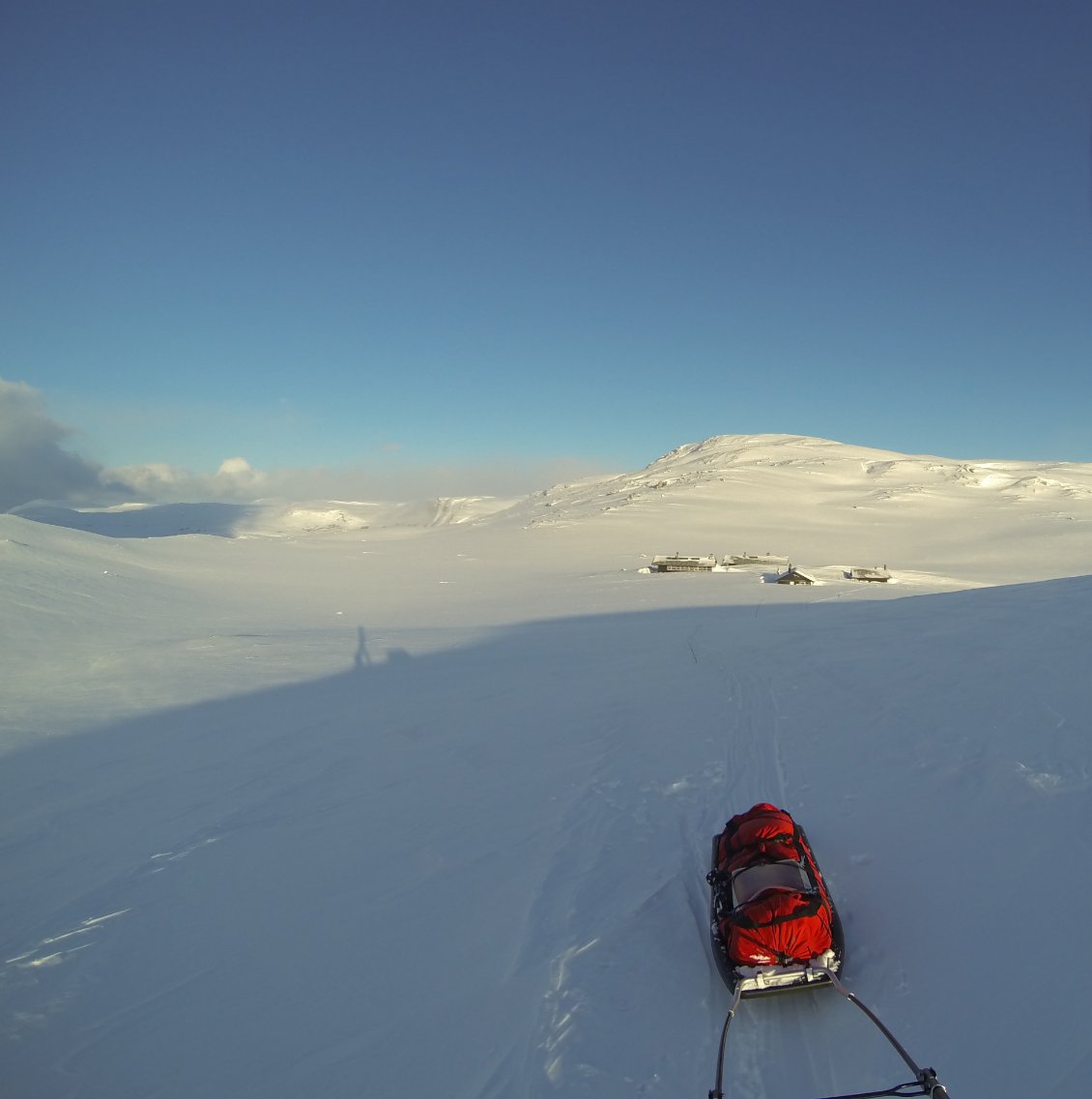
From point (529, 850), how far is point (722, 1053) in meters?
2.83

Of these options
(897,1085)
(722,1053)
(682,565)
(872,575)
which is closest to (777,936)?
(722,1053)

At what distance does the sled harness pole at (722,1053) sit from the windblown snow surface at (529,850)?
0.12 m

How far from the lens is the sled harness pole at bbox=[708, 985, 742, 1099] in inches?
137

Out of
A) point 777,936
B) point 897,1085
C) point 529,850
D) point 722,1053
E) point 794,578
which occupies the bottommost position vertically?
point 897,1085

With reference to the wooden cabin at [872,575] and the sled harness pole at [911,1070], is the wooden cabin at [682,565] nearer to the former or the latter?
the wooden cabin at [872,575]

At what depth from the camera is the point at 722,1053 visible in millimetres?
3838

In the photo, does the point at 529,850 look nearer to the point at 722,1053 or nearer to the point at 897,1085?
the point at 722,1053

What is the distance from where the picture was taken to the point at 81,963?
529cm

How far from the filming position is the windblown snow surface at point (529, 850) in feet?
13.8

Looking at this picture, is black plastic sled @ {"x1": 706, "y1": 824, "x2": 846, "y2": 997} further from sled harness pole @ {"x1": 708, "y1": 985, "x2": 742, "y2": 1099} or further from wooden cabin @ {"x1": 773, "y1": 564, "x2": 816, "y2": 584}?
wooden cabin @ {"x1": 773, "y1": 564, "x2": 816, "y2": 584}

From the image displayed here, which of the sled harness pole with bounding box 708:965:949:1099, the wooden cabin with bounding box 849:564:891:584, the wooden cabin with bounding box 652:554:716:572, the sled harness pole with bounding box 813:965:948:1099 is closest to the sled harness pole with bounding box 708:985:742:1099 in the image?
the sled harness pole with bounding box 708:965:949:1099

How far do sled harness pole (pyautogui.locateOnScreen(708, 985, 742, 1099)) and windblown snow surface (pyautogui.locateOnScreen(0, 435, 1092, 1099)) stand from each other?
0.38 ft

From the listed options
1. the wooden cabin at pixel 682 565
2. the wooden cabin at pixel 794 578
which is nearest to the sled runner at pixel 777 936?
the wooden cabin at pixel 794 578

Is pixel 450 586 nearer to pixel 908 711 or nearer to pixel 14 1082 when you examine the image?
pixel 908 711
